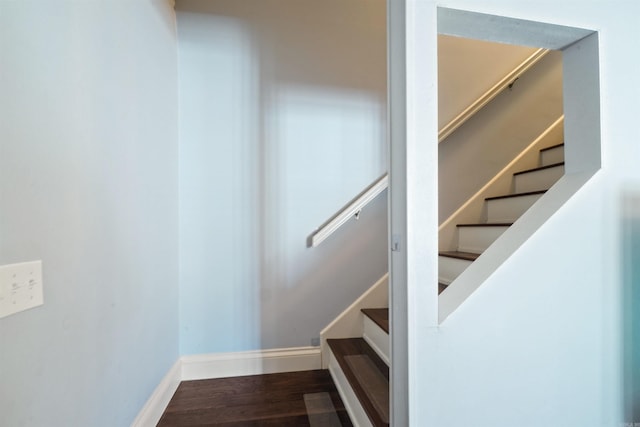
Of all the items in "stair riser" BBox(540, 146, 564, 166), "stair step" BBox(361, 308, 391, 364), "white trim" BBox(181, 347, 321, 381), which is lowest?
"white trim" BBox(181, 347, 321, 381)

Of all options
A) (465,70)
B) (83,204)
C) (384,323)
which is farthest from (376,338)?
(465,70)

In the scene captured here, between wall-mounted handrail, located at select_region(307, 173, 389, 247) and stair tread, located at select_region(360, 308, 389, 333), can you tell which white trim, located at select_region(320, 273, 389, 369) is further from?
wall-mounted handrail, located at select_region(307, 173, 389, 247)

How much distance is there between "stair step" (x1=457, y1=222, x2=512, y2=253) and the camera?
172cm

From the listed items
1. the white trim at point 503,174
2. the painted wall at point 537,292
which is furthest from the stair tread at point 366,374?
the white trim at point 503,174

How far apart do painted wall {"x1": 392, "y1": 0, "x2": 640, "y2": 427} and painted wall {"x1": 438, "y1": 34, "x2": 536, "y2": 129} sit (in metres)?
1.12

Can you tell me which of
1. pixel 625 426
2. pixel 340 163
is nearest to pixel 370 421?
pixel 625 426

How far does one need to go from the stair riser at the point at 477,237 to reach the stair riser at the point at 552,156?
0.83m

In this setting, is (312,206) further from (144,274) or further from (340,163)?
(144,274)

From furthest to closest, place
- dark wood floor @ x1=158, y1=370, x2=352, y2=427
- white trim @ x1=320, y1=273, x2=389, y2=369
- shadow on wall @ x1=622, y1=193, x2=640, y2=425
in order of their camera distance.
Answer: white trim @ x1=320, y1=273, x2=389, y2=369
dark wood floor @ x1=158, y1=370, x2=352, y2=427
shadow on wall @ x1=622, y1=193, x2=640, y2=425

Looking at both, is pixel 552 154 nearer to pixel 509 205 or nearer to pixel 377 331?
pixel 509 205

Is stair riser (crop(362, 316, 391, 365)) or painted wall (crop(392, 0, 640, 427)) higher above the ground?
painted wall (crop(392, 0, 640, 427))

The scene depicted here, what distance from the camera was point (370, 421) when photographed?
46.8 inches

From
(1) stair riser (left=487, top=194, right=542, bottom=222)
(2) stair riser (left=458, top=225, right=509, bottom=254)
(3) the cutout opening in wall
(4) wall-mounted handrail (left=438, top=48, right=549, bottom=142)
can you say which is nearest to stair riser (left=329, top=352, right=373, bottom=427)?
(3) the cutout opening in wall

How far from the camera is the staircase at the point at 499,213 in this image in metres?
1.73
